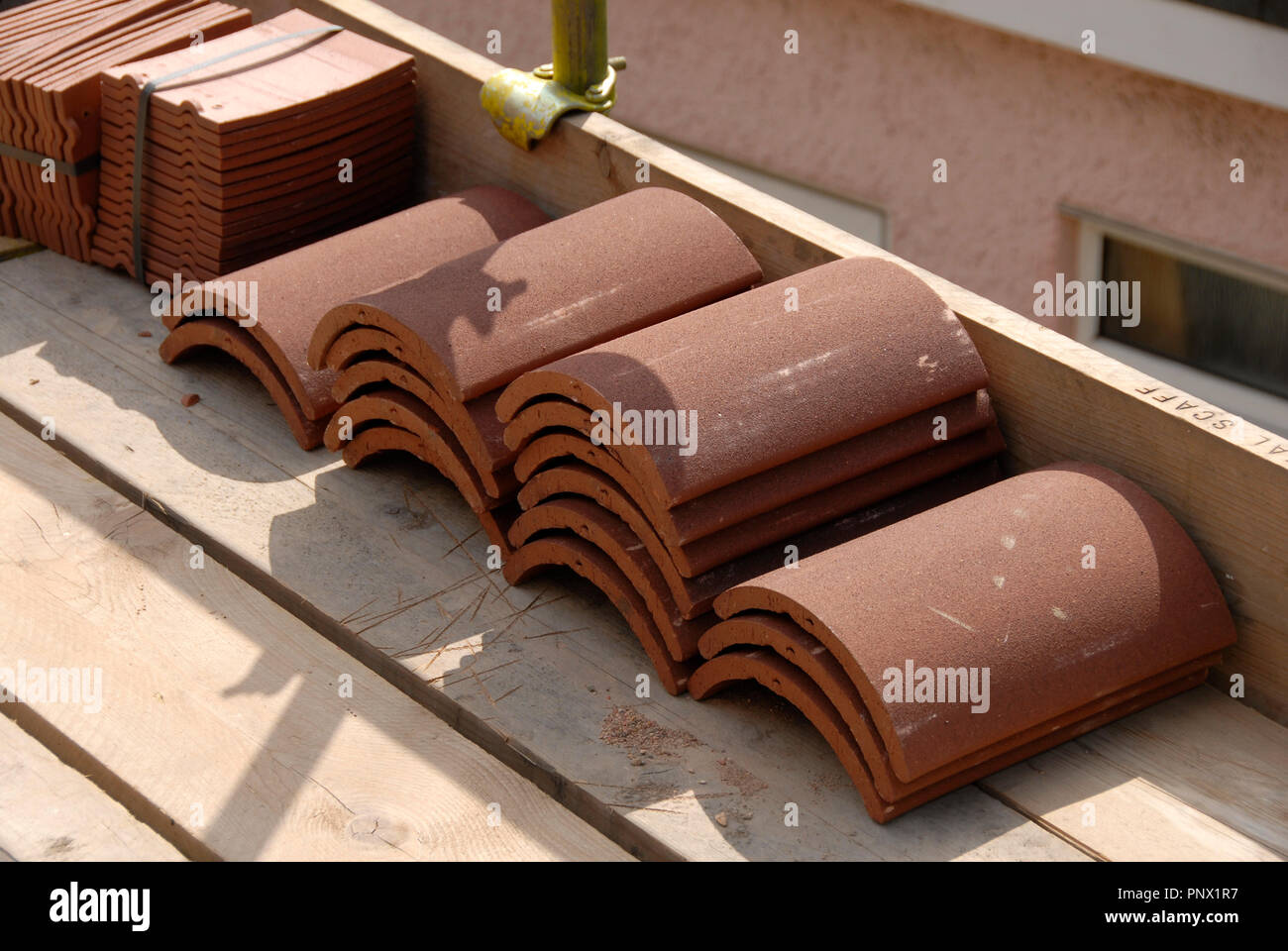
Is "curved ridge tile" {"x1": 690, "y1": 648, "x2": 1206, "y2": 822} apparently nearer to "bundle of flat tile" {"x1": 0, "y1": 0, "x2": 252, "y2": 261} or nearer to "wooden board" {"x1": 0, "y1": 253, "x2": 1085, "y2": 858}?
"wooden board" {"x1": 0, "y1": 253, "x2": 1085, "y2": 858}

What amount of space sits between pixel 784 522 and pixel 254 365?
1784 mm

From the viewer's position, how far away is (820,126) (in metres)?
9.03

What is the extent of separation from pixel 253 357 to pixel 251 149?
832 mm

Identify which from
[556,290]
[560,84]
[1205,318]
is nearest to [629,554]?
[556,290]

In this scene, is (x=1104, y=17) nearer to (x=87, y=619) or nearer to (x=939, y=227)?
(x=939, y=227)

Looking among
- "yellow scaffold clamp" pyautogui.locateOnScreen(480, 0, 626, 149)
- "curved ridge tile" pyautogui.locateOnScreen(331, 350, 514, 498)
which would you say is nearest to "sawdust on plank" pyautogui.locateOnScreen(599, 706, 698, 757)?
"curved ridge tile" pyautogui.locateOnScreen(331, 350, 514, 498)

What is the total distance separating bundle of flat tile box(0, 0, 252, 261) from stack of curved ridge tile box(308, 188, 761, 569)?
1.57 m

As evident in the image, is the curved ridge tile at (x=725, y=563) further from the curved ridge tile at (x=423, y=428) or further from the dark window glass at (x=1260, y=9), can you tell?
the dark window glass at (x=1260, y=9)

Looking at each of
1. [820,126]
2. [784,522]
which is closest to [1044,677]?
[784,522]

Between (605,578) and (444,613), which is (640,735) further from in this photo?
(444,613)

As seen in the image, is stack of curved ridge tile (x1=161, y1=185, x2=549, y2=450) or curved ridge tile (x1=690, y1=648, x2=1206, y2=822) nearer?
curved ridge tile (x1=690, y1=648, x2=1206, y2=822)

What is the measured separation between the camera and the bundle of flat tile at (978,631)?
3.68m

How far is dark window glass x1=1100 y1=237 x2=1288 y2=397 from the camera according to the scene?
7742 millimetres

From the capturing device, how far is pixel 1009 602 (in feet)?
12.6
